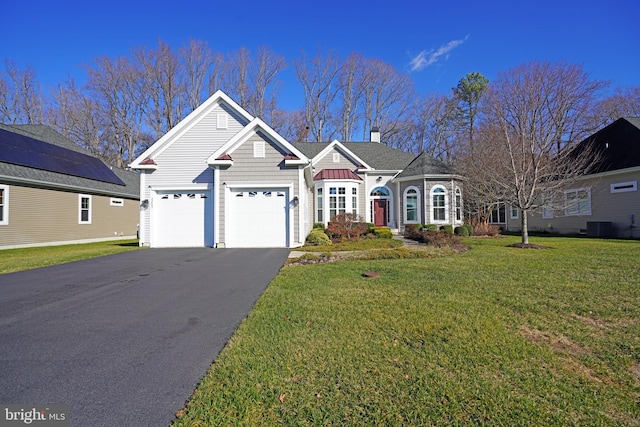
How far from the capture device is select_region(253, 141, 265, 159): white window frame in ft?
40.4

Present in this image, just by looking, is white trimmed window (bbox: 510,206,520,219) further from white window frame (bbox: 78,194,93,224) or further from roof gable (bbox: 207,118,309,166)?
white window frame (bbox: 78,194,93,224)

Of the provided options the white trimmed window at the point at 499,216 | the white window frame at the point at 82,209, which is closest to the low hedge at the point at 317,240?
the white window frame at the point at 82,209

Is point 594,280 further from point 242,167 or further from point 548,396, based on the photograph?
point 242,167

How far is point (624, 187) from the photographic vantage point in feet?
48.6

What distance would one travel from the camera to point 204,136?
13961mm

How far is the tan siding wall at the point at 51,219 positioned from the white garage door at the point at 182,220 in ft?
21.1

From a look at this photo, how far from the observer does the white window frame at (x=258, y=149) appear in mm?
12305

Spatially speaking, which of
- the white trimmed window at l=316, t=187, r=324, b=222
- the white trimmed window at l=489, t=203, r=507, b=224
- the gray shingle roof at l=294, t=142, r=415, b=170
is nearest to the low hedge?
the white trimmed window at l=316, t=187, r=324, b=222

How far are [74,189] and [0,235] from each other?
13.1 ft

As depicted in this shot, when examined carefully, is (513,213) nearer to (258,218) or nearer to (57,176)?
(258,218)

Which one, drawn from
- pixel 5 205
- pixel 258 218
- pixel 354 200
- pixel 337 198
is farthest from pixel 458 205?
pixel 5 205

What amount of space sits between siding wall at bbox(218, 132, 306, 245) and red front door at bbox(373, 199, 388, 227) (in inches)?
342

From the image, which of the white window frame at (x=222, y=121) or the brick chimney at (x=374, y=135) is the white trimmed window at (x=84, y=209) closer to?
the white window frame at (x=222, y=121)

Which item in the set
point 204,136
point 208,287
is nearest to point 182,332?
point 208,287
